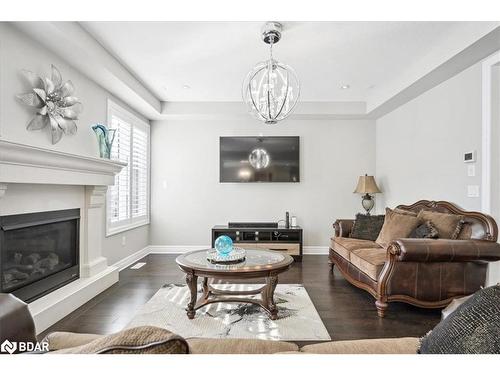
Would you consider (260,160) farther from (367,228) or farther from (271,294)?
(271,294)

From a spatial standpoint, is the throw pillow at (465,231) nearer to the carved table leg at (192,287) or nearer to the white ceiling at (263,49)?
the white ceiling at (263,49)

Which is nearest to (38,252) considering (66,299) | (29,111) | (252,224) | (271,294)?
(66,299)

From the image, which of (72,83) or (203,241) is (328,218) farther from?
(72,83)

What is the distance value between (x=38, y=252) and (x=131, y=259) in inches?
75.3

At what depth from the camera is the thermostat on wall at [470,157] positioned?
2.83 m

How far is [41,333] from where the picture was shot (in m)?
2.20

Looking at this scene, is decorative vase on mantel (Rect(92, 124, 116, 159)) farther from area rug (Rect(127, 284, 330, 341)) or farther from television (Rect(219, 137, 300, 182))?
television (Rect(219, 137, 300, 182))

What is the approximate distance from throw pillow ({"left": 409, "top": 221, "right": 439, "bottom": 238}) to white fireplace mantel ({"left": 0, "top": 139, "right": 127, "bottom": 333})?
132 inches

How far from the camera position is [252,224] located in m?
4.86

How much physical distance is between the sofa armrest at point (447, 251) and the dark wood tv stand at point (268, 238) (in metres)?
2.25

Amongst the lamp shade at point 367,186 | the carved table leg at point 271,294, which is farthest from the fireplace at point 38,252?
the lamp shade at point 367,186
